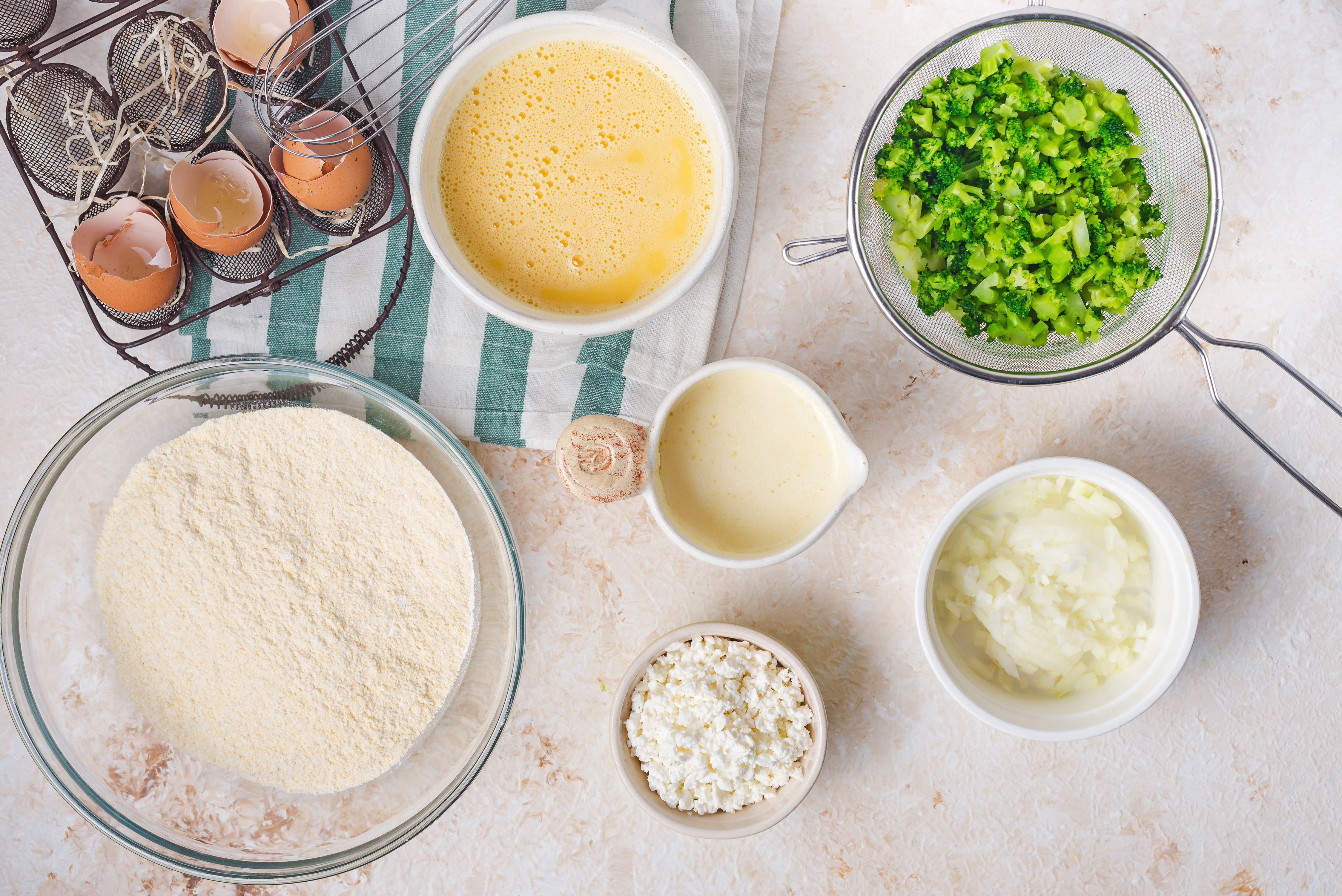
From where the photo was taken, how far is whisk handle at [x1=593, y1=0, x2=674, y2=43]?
3.14 ft

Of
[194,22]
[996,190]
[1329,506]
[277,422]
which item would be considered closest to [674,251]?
[996,190]

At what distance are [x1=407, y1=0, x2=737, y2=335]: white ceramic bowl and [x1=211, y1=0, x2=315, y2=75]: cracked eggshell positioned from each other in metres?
0.24

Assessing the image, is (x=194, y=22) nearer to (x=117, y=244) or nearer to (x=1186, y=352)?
(x=117, y=244)

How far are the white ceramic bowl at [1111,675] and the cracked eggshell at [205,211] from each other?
Result: 3.07 feet

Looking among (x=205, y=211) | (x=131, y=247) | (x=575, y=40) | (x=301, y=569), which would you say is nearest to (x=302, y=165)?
(x=205, y=211)

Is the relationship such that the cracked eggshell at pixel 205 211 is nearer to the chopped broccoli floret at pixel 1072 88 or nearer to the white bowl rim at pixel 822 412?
the white bowl rim at pixel 822 412

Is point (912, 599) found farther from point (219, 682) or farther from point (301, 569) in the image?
point (219, 682)

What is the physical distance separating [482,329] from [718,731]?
2.00ft

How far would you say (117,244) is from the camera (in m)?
1.07

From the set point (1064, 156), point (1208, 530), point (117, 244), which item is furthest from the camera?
point (1208, 530)

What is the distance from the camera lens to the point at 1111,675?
108 cm

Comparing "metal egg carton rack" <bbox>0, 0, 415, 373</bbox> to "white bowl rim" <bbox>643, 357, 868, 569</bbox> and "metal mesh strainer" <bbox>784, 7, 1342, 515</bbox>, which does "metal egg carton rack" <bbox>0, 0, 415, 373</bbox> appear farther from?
"metal mesh strainer" <bbox>784, 7, 1342, 515</bbox>

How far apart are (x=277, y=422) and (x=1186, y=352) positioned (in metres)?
1.25

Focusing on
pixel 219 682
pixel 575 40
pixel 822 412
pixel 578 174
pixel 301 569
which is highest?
pixel 575 40
